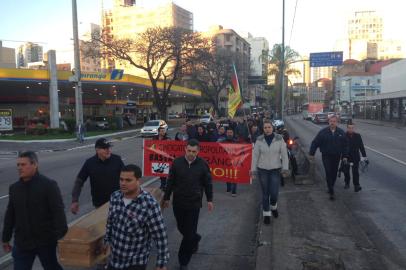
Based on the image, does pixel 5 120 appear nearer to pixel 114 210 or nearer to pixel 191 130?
pixel 191 130

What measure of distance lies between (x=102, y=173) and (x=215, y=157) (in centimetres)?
472

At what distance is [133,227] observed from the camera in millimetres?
3420

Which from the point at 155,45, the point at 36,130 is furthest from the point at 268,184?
the point at 155,45

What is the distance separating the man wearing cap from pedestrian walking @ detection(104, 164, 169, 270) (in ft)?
6.98

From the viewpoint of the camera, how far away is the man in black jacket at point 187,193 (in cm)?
530

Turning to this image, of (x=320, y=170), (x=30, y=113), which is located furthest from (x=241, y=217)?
(x=30, y=113)

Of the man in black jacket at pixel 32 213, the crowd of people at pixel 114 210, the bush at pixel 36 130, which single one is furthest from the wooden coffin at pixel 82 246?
the bush at pixel 36 130

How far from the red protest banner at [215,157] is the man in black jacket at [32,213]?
6.01m

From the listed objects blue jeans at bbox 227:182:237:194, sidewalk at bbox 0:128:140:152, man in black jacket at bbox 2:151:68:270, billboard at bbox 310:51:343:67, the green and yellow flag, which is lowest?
sidewalk at bbox 0:128:140:152

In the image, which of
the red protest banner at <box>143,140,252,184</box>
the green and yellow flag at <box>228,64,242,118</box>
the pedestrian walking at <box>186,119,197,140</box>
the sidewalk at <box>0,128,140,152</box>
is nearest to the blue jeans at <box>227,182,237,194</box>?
the red protest banner at <box>143,140,252,184</box>

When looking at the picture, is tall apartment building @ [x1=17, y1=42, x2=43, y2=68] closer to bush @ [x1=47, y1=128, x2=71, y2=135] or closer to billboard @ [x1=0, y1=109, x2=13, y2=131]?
bush @ [x1=47, y1=128, x2=71, y2=135]

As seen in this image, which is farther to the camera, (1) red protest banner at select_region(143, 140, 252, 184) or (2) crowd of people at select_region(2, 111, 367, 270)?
(1) red protest banner at select_region(143, 140, 252, 184)

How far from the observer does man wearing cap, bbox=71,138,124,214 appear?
5.57 metres

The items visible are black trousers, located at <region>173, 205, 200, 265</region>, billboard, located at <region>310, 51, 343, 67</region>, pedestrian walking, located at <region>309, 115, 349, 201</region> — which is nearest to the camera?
black trousers, located at <region>173, 205, 200, 265</region>
